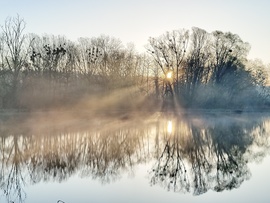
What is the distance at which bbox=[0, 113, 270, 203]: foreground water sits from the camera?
8883mm

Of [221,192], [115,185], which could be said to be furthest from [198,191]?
[115,185]

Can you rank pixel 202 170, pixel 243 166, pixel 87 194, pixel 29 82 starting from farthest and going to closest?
pixel 29 82 → pixel 243 166 → pixel 202 170 → pixel 87 194

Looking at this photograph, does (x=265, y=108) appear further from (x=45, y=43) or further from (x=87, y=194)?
(x=87, y=194)

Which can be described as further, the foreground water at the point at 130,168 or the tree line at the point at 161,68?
the tree line at the point at 161,68

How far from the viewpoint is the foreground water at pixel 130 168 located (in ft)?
29.1

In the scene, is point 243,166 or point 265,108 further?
point 265,108

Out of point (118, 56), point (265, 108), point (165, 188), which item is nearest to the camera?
point (165, 188)

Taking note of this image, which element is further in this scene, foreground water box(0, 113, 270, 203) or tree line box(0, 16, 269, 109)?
tree line box(0, 16, 269, 109)

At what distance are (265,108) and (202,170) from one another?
160 feet

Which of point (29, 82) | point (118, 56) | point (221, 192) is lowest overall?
point (221, 192)

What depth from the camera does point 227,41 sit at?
50406mm

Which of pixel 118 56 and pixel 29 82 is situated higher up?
pixel 118 56

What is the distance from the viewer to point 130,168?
12.1 m

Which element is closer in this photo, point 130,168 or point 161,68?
point 130,168
